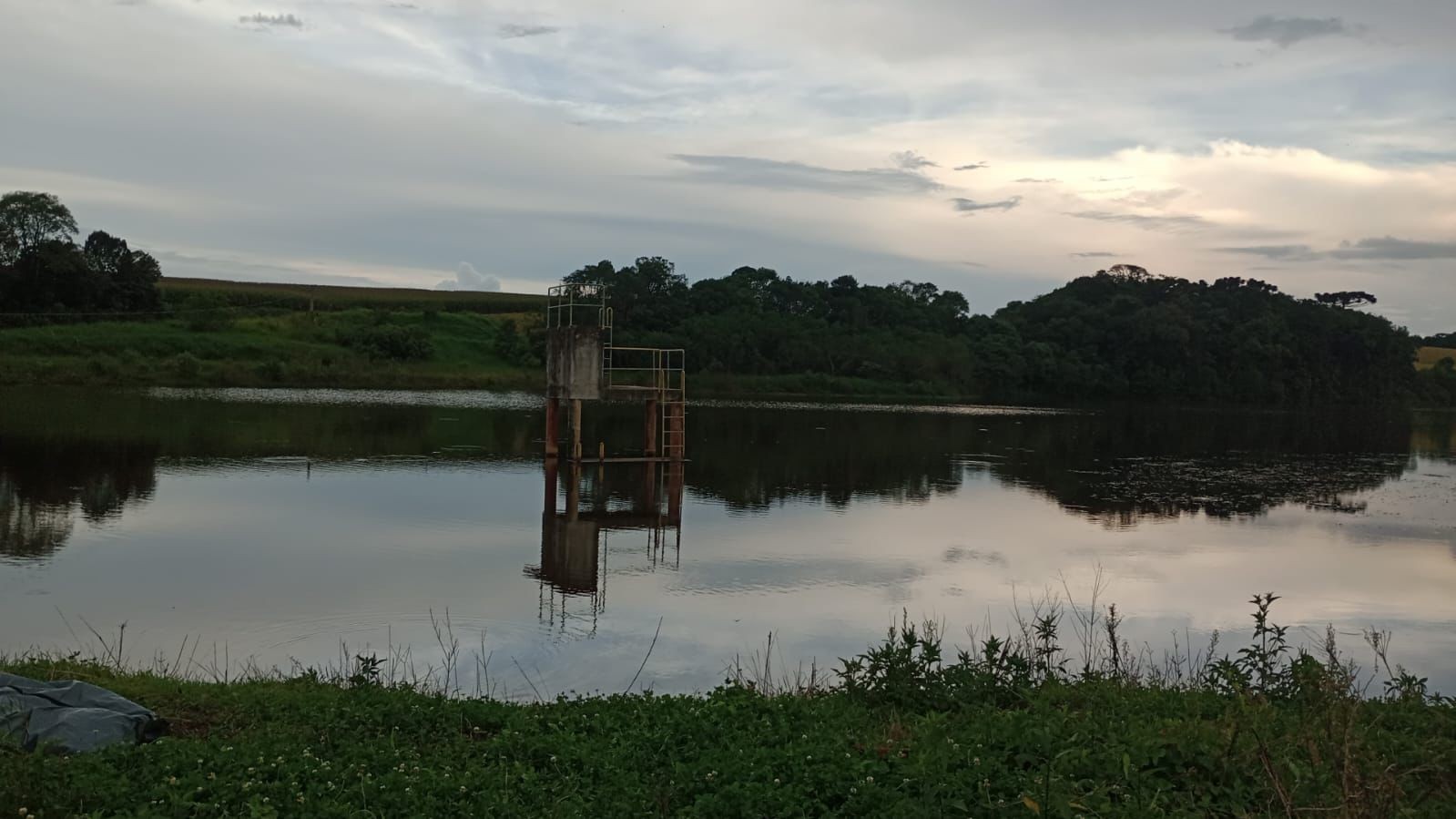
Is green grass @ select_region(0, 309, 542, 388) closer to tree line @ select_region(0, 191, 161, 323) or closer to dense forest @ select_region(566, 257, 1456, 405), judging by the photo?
tree line @ select_region(0, 191, 161, 323)

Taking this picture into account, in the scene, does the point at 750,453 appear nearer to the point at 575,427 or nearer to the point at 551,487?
the point at 575,427

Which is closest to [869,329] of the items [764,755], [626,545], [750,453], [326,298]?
[326,298]

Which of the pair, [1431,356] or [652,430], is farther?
[1431,356]

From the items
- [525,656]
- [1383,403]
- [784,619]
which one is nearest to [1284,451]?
[784,619]

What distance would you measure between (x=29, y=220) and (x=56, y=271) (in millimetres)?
5568

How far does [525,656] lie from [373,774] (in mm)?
5000

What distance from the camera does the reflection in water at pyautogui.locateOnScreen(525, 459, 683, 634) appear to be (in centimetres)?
1420

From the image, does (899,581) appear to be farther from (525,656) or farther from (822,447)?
(822,447)

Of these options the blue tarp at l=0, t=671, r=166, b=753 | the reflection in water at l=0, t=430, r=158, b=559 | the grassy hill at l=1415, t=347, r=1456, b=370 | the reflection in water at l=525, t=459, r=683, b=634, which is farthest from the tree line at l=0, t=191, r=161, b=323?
the grassy hill at l=1415, t=347, r=1456, b=370

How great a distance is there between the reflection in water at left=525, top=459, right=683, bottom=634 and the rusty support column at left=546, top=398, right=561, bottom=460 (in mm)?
362

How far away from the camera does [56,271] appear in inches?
2386

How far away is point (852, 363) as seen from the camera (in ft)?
279

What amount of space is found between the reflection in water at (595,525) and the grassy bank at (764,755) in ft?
16.7

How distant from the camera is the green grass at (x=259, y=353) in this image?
51.3m
